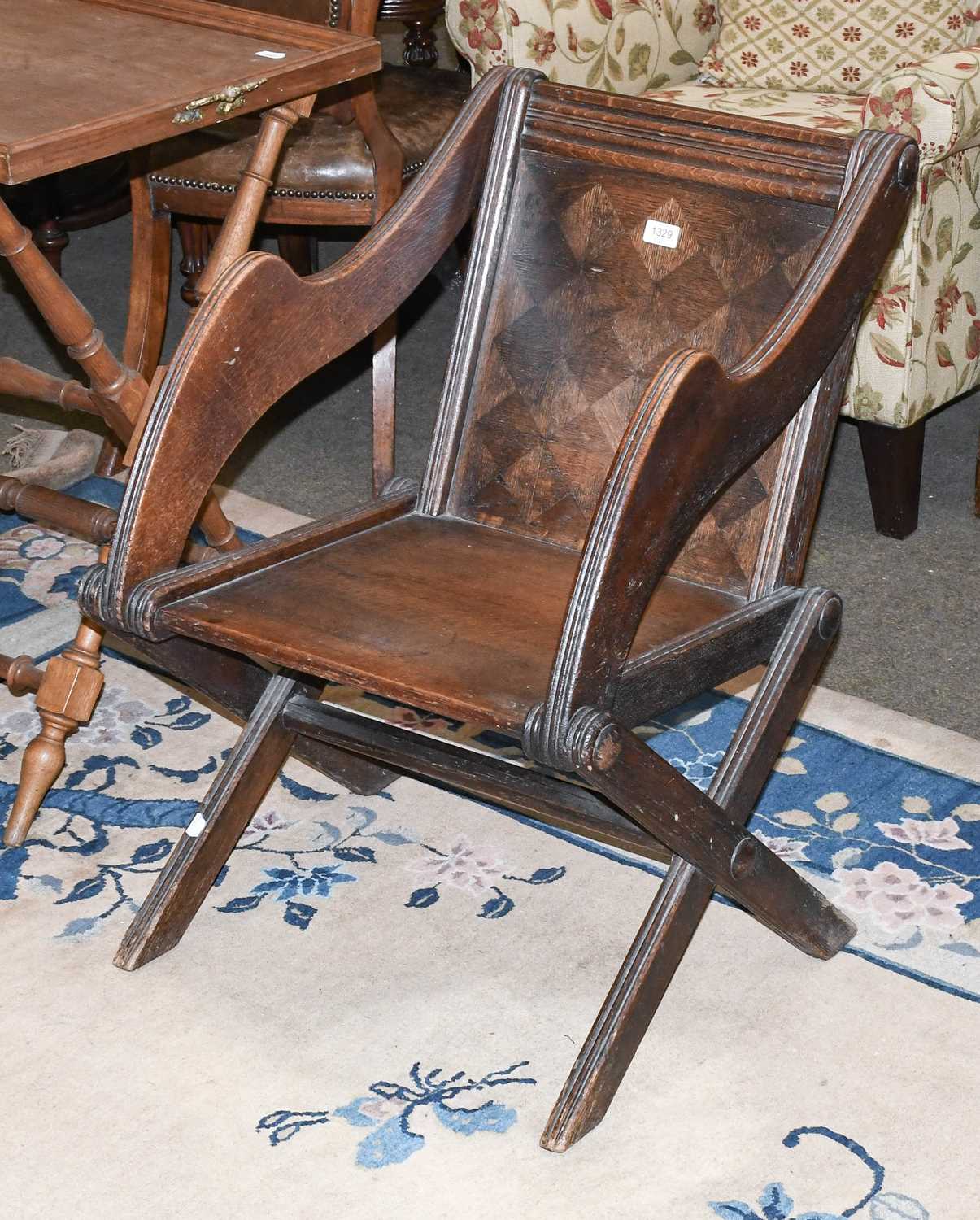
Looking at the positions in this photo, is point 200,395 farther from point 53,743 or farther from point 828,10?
point 828,10

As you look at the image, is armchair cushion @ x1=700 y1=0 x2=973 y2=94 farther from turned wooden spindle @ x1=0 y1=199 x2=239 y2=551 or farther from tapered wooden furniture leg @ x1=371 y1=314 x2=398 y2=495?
turned wooden spindle @ x1=0 y1=199 x2=239 y2=551

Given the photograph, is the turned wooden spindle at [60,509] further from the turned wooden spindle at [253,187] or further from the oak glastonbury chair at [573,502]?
the oak glastonbury chair at [573,502]

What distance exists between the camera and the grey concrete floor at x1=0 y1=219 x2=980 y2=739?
2.51m

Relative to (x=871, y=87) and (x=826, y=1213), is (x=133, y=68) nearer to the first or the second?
(x=826, y=1213)

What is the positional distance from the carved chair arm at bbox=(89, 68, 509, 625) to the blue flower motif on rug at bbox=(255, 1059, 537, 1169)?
53cm

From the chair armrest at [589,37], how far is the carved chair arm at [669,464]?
137 centimetres

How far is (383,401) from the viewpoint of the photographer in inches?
112

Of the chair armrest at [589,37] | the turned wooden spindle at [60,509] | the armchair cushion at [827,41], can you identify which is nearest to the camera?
the turned wooden spindle at [60,509]

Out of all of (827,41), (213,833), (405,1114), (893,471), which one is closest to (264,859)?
(213,833)

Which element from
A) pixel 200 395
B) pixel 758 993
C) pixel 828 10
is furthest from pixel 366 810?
pixel 828 10

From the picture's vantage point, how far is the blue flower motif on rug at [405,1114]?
164cm

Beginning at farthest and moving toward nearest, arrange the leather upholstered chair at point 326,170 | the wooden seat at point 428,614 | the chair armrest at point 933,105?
the leather upholstered chair at point 326,170, the chair armrest at point 933,105, the wooden seat at point 428,614

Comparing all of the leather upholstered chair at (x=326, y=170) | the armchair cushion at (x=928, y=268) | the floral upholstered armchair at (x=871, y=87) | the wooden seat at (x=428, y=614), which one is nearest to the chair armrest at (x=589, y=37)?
the floral upholstered armchair at (x=871, y=87)

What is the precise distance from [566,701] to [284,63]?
3.21 feet
